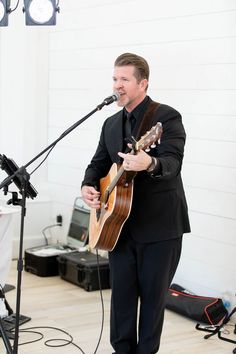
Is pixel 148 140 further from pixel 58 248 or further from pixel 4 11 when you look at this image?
pixel 58 248

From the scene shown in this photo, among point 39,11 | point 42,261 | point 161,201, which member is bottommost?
point 42,261

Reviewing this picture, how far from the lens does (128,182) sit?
250cm

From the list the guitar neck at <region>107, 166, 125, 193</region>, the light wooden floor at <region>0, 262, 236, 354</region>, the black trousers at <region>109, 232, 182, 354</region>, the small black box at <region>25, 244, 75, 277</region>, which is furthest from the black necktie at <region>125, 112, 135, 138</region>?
the small black box at <region>25, 244, 75, 277</region>

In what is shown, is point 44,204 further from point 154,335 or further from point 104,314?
point 154,335

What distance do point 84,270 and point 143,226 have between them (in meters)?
2.03

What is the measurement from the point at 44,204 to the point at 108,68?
1471mm

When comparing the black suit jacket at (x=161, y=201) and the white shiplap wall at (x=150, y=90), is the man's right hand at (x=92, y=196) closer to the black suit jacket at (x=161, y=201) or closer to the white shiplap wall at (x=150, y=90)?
the black suit jacket at (x=161, y=201)

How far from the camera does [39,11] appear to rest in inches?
151

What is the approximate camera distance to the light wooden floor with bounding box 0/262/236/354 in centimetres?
338

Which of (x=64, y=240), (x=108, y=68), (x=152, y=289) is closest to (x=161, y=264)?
(x=152, y=289)

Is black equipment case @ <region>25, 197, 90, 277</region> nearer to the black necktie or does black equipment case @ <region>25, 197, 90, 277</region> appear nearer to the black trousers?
the black trousers

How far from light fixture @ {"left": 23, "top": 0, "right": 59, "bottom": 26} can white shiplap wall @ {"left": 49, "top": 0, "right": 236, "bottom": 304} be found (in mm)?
935

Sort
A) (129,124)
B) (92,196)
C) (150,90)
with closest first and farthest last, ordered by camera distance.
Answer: (129,124) < (92,196) < (150,90)

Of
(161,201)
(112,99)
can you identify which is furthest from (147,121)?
(161,201)
